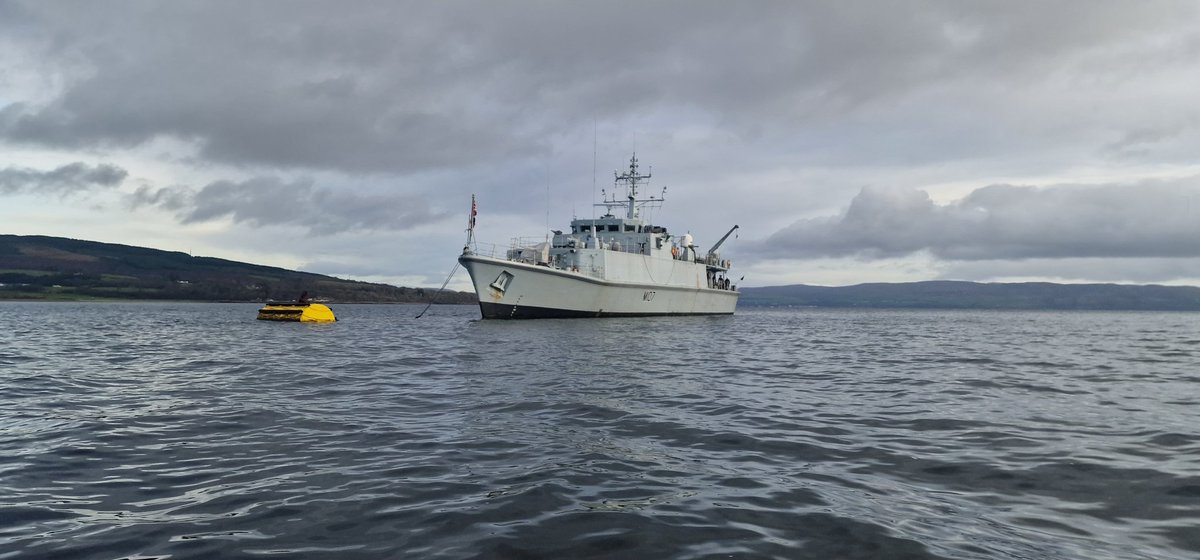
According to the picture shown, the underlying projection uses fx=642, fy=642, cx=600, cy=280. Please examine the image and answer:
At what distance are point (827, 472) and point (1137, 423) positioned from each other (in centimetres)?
561

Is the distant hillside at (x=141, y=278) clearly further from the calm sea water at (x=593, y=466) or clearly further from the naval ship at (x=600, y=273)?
the calm sea water at (x=593, y=466)

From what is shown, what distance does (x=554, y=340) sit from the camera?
23766 mm

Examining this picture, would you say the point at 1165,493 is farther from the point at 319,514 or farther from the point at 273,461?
the point at 273,461

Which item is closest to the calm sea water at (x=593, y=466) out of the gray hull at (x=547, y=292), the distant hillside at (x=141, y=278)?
the gray hull at (x=547, y=292)

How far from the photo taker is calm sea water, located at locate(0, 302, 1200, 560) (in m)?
4.26

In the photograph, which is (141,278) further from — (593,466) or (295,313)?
(593,466)

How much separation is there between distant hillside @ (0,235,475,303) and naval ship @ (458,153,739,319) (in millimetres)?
84691

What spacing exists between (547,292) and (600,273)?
14.8 ft

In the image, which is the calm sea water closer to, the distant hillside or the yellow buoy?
the yellow buoy

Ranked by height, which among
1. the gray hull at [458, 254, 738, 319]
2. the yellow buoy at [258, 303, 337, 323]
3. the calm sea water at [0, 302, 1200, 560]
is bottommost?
the calm sea water at [0, 302, 1200, 560]

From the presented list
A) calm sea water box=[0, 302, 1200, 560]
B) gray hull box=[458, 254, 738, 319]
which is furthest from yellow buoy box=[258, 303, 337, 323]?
calm sea water box=[0, 302, 1200, 560]

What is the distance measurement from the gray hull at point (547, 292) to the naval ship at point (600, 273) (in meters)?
0.06

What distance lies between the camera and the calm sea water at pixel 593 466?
4262 millimetres

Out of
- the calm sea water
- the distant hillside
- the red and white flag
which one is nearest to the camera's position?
the calm sea water
